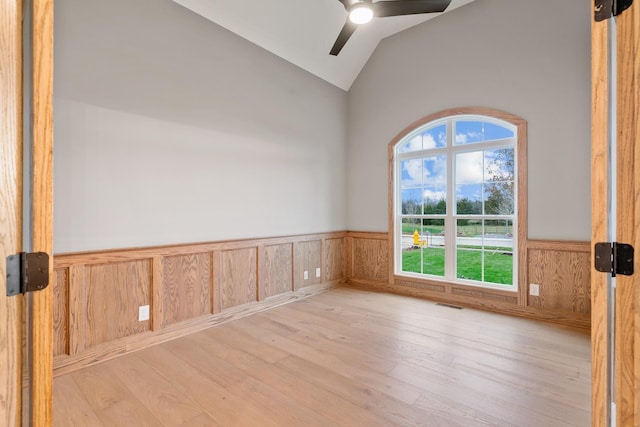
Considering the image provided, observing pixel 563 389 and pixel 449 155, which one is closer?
pixel 563 389

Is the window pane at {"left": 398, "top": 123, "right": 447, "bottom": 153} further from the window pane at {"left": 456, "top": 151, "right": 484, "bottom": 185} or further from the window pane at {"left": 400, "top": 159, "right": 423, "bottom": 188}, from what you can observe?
the window pane at {"left": 456, "top": 151, "right": 484, "bottom": 185}

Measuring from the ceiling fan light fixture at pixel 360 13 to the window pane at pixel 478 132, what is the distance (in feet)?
6.81

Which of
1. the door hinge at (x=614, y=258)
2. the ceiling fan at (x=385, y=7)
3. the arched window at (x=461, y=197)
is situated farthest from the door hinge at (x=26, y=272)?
the arched window at (x=461, y=197)

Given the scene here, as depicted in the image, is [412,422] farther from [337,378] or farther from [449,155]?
[449,155]

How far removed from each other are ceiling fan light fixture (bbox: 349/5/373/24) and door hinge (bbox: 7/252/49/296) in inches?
102

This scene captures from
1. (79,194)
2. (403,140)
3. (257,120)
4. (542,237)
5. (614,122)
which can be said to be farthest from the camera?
(403,140)

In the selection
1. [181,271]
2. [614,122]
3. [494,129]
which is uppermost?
[494,129]

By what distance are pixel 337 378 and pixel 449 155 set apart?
3125 millimetres

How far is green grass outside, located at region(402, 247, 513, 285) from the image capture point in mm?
3662

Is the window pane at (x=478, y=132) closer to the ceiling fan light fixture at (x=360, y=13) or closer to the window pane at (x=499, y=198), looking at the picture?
the window pane at (x=499, y=198)

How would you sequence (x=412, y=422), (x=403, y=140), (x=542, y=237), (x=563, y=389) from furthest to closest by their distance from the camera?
(x=403, y=140), (x=542, y=237), (x=563, y=389), (x=412, y=422)

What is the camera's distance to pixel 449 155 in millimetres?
4020

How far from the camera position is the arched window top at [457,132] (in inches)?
144

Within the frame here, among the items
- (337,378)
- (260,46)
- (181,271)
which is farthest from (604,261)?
(260,46)
